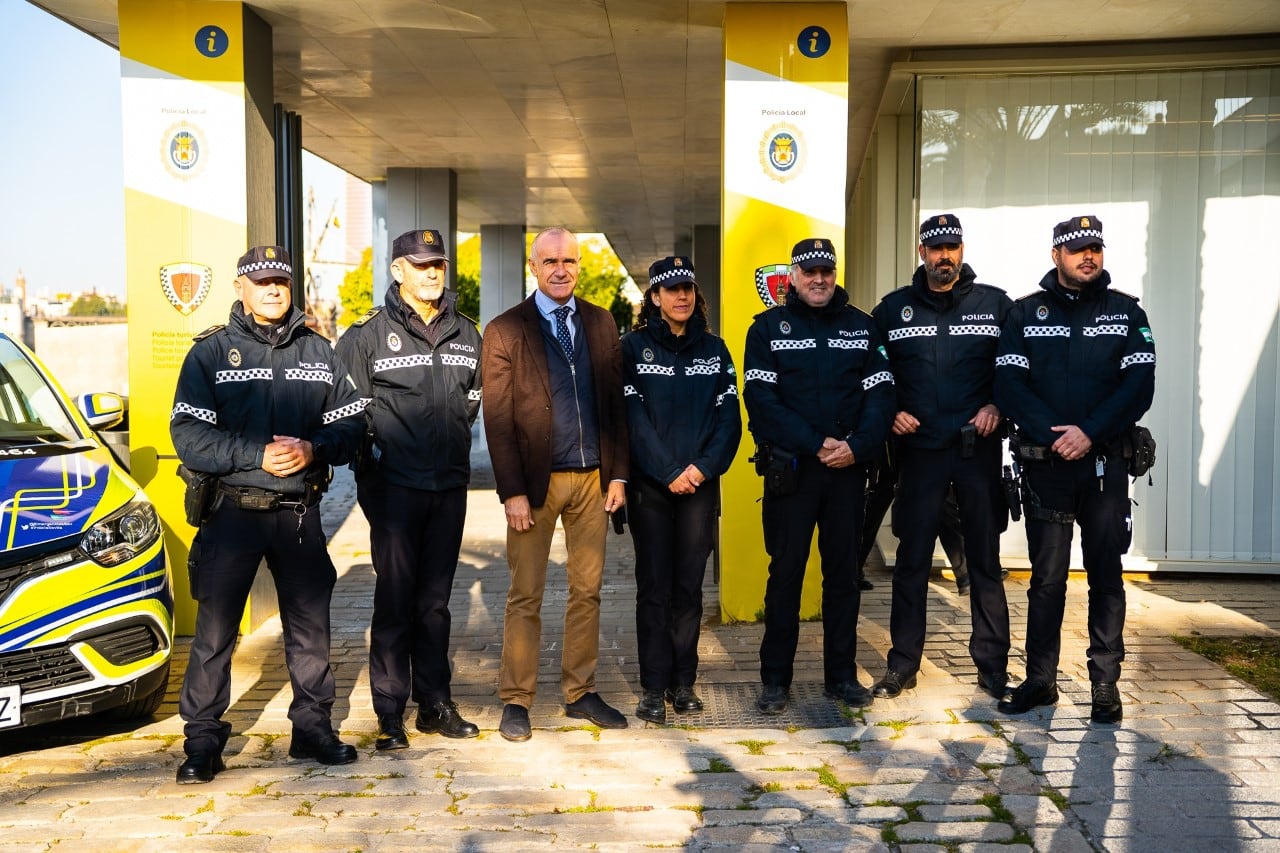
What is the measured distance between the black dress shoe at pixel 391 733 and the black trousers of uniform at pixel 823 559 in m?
1.67

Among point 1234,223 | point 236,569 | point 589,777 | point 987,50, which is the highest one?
point 987,50

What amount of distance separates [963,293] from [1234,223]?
3.94m

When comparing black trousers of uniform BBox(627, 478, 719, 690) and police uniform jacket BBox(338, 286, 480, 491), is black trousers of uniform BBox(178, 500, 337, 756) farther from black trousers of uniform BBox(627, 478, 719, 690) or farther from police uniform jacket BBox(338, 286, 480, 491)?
black trousers of uniform BBox(627, 478, 719, 690)

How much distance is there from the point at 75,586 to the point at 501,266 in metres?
17.4

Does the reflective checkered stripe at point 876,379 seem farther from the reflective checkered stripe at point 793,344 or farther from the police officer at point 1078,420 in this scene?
the police officer at point 1078,420

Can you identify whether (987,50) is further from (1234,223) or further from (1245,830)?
(1245,830)

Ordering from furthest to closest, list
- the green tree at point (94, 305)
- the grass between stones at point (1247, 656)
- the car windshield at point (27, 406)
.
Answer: the green tree at point (94, 305) < the grass between stones at point (1247, 656) < the car windshield at point (27, 406)

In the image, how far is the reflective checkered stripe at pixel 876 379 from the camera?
5609mm

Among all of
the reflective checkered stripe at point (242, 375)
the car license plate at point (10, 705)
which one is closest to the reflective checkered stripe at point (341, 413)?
the reflective checkered stripe at point (242, 375)

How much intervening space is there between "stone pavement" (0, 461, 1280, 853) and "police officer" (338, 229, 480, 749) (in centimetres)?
46

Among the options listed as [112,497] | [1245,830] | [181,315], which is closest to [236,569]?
Result: [112,497]

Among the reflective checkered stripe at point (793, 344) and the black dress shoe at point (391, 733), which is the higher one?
the reflective checkered stripe at point (793, 344)

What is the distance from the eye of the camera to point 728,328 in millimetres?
7340

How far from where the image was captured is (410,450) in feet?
17.0
